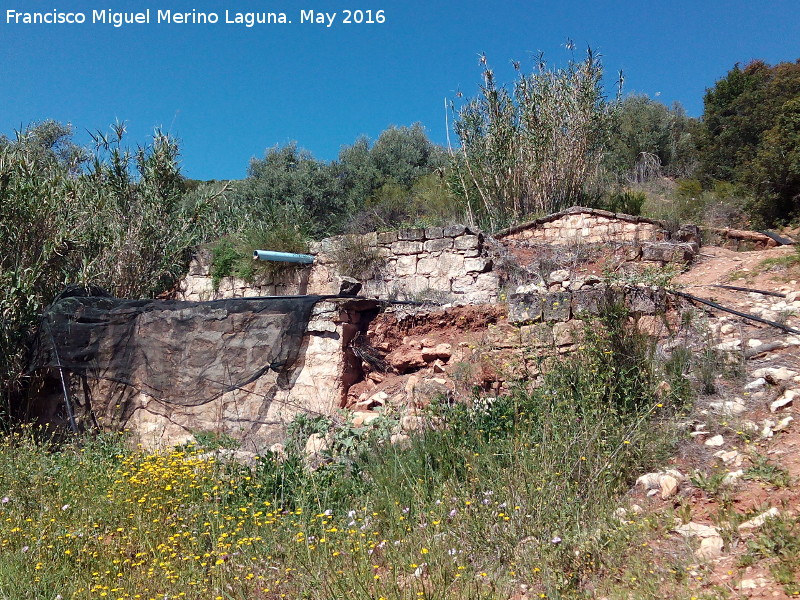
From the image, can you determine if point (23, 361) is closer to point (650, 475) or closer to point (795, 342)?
point (650, 475)

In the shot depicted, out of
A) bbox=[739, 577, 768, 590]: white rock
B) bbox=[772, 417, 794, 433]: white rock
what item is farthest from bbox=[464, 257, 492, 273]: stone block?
bbox=[739, 577, 768, 590]: white rock

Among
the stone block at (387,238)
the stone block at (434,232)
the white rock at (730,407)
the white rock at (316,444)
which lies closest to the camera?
the white rock at (730,407)

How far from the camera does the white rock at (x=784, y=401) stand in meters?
4.20

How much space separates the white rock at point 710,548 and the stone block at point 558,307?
2.53m

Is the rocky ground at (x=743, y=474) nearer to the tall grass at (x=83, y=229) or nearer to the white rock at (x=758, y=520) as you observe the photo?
the white rock at (x=758, y=520)

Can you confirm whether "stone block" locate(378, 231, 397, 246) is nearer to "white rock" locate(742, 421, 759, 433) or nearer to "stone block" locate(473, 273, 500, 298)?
"stone block" locate(473, 273, 500, 298)

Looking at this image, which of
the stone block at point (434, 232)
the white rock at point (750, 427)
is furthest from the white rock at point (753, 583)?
the stone block at point (434, 232)

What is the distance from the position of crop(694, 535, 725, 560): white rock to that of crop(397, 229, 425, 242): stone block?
20.2 feet

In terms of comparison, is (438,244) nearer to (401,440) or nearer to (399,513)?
(401,440)

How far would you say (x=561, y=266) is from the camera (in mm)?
8445

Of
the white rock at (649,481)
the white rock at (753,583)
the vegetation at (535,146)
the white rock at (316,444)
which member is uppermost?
the vegetation at (535,146)

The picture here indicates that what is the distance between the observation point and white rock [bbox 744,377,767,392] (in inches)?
180

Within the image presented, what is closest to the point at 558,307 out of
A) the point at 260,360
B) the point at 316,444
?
A: the point at 316,444

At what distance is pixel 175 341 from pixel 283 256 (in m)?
2.64
